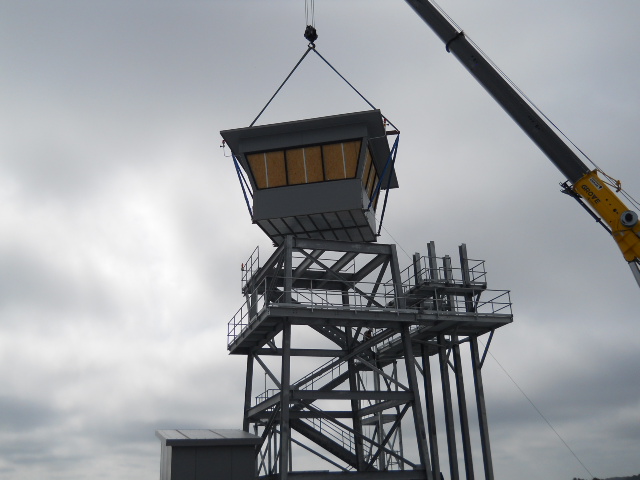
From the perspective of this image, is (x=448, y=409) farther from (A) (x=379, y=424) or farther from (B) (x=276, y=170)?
(B) (x=276, y=170)

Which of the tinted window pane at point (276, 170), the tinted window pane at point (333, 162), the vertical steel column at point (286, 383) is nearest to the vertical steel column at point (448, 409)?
the vertical steel column at point (286, 383)

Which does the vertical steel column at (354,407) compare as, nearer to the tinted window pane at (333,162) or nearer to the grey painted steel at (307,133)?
the tinted window pane at (333,162)

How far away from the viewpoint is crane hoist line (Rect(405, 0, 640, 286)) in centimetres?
2627

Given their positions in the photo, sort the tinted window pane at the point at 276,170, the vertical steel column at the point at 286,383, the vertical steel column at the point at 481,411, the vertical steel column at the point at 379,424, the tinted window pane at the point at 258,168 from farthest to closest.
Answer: the vertical steel column at the point at 379,424
the vertical steel column at the point at 481,411
the tinted window pane at the point at 258,168
the tinted window pane at the point at 276,170
the vertical steel column at the point at 286,383

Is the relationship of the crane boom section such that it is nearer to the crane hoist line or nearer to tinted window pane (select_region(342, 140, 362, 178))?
the crane hoist line

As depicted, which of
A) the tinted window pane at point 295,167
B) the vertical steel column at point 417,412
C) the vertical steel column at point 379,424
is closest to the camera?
the vertical steel column at point 417,412

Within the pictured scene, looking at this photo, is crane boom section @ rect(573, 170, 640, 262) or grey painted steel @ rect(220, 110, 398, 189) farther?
grey painted steel @ rect(220, 110, 398, 189)

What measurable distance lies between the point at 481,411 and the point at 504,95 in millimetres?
14838

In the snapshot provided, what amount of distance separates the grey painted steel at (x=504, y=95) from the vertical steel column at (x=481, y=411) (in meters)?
10.6

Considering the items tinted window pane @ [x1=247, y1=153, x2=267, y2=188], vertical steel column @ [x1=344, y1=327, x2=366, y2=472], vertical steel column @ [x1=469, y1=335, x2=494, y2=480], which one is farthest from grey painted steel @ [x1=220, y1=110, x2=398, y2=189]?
vertical steel column @ [x1=469, y1=335, x2=494, y2=480]

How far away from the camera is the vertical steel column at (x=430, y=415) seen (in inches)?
1158

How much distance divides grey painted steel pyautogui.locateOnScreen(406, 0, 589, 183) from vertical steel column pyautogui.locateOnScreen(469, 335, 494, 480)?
10582 millimetres

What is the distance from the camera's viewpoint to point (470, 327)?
1335 inches

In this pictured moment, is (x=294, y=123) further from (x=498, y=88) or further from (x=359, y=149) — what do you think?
(x=498, y=88)
